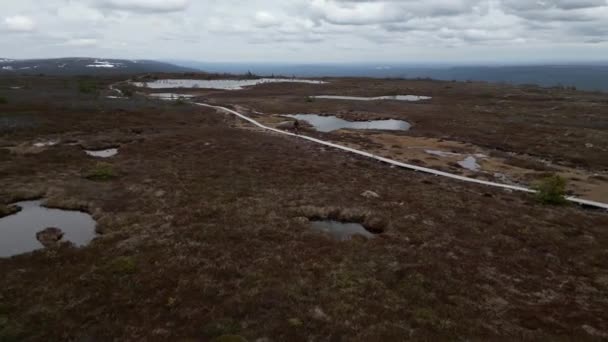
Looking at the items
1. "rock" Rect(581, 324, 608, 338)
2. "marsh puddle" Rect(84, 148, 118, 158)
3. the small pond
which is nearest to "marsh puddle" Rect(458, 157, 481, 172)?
the small pond

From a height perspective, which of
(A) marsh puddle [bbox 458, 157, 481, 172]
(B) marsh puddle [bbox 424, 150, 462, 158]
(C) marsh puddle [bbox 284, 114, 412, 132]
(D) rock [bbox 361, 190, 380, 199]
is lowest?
(D) rock [bbox 361, 190, 380, 199]

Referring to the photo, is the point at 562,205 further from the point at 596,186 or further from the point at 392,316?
the point at 392,316

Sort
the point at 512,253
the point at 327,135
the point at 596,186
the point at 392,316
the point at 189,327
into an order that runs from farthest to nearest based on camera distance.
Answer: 1. the point at 327,135
2. the point at 596,186
3. the point at 512,253
4. the point at 392,316
5. the point at 189,327

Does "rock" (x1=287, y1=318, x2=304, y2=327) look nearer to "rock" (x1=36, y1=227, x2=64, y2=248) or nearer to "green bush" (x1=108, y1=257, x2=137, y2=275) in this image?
"green bush" (x1=108, y1=257, x2=137, y2=275)

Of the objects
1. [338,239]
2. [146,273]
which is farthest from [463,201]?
[146,273]

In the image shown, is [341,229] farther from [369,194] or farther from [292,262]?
[369,194]

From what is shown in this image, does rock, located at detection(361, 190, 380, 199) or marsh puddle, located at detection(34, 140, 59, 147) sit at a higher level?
marsh puddle, located at detection(34, 140, 59, 147)

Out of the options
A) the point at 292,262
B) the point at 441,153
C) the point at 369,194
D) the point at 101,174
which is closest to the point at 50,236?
the point at 101,174
